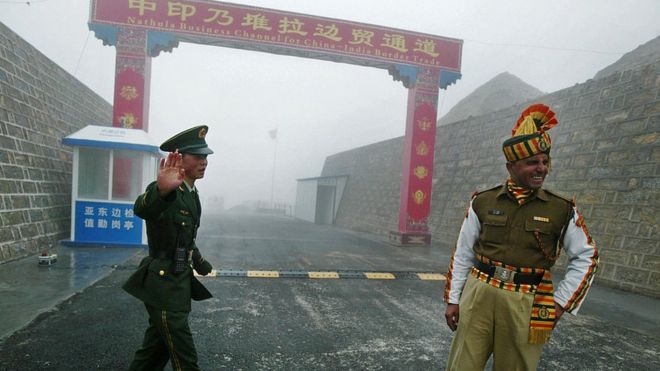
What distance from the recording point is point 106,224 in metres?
8.72

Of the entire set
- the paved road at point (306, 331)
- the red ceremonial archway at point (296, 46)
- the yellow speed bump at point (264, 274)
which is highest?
the red ceremonial archway at point (296, 46)

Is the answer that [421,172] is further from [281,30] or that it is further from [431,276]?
[281,30]

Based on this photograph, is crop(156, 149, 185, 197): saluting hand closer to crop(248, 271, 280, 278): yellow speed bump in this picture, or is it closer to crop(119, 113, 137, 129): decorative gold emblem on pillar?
crop(248, 271, 280, 278): yellow speed bump

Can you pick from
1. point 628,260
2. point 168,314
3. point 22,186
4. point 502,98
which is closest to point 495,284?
point 168,314

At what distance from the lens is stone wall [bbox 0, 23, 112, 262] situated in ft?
23.5

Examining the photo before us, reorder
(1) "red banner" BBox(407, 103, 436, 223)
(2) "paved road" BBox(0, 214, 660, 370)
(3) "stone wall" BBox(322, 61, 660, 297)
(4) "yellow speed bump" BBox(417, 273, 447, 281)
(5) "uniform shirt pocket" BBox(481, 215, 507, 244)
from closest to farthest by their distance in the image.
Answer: (5) "uniform shirt pocket" BBox(481, 215, 507, 244), (2) "paved road" BBox(0, 214, 660, 370), (3) "stone wall" BBox(322, 61, 660, 297), (4) "yellow speed bump" BBox(417, 273, 447, 281), (1) "red banner" BBox(407, 103, 436, 223)

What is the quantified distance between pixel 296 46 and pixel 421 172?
219 inches

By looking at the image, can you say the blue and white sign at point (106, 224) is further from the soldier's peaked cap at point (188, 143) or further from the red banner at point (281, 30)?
the soldier's peaked cap at point (188, 143)

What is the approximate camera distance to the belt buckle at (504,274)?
2176mm

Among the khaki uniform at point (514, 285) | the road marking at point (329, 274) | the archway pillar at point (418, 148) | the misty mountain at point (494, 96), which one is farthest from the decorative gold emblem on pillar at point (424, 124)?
the misty mountain at point (494, 96)

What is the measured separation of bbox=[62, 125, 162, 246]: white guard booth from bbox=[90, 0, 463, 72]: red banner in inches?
134

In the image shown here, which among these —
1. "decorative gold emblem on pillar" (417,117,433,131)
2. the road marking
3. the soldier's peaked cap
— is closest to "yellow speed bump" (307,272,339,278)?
the road marking

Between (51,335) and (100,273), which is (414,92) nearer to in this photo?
(100,273)

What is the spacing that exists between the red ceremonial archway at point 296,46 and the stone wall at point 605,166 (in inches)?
70.7
